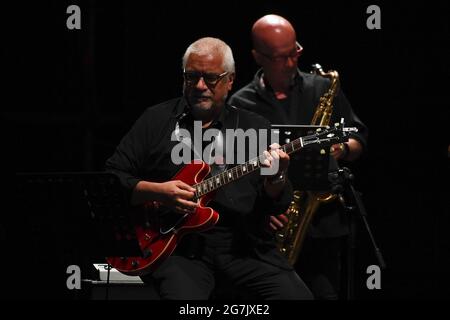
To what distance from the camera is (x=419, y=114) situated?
17.8ft

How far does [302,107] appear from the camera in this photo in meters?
4.85

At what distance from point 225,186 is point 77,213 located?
756mm

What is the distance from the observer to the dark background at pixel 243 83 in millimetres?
5262

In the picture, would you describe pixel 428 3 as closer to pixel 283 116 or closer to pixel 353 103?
pixel 353 103

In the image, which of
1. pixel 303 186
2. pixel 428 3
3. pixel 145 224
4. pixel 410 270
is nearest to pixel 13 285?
pixel 145 224

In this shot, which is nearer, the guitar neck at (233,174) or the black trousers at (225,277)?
the black trousers at (225,277)

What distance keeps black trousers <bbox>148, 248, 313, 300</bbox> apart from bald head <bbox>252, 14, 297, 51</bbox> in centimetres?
139

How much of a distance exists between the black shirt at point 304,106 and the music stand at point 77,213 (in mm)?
A: 1408

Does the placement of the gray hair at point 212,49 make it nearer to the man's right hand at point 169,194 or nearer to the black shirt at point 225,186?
the black shirt at point 225,186
